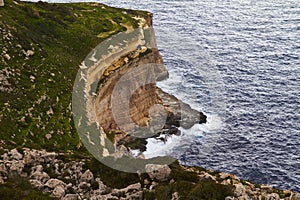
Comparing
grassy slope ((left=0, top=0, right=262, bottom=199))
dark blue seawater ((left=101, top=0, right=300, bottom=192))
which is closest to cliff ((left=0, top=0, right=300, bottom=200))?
grassy slope ((left=0, top=0, right=262, bottom=199))

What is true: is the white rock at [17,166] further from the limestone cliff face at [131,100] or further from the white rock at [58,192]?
the limestone cliff face at [131,100]

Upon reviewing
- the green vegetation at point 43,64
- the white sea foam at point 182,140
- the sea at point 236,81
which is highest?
the green vegetation at point 43,64

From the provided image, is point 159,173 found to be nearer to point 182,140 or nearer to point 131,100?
point 131,100

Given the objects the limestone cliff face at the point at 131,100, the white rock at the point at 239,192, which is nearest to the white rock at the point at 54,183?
the white rock at the point at 239,192

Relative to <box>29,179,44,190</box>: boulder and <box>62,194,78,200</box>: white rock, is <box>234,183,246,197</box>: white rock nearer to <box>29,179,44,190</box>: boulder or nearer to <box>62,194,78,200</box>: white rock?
<box>62,194,78,200</box>: white rock

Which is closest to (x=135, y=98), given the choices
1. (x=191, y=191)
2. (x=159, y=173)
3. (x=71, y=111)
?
(x=71, y=111)
